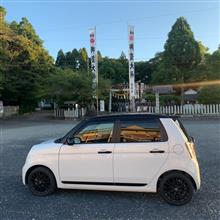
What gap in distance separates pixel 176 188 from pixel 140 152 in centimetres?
79

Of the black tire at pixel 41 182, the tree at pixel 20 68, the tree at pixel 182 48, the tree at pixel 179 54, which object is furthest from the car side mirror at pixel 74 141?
the tree at pixel 182 48

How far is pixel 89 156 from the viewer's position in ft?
16.4

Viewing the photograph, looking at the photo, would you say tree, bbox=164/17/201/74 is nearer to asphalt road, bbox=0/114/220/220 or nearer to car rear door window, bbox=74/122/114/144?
asphalt road, bbox=0/114/220/220

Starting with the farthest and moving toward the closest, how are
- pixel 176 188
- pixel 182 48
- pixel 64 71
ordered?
pixel 182 48 < pixel 64 71 < pixel 176 188

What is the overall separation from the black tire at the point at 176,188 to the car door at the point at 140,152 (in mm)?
230

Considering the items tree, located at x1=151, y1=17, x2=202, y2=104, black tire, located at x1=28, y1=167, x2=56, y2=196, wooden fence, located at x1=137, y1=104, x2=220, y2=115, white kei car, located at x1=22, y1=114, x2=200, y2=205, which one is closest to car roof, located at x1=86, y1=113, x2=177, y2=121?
white kei car, located at x1=22, y1=114, x2=200, y2=205

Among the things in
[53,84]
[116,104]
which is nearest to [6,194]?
[53,84]

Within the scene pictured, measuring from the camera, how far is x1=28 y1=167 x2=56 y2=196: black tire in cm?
522

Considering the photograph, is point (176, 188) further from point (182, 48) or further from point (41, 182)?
point (182, 48)

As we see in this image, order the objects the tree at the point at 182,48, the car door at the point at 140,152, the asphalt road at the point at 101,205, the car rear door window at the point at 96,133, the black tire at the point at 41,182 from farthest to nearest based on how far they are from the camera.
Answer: the tree at the point at 182,48
the black tire at the point at 41,182
the car rear door window at the point at 96,133
the car door at the point at 140,152
the asphalt road at the point at 101,205

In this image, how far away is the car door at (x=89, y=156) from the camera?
4941mm

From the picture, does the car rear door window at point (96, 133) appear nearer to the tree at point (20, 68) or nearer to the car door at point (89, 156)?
the car door at point (89, 156)

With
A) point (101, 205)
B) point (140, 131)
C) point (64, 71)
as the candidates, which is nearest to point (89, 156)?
point (101, 205)

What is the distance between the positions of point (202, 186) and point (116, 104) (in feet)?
93.1
